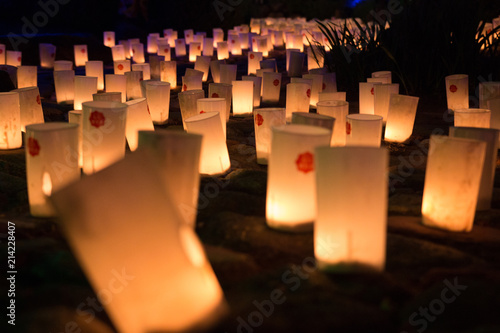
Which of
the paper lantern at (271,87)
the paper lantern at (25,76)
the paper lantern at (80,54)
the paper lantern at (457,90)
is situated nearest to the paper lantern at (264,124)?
the paper lantern at (457,90)

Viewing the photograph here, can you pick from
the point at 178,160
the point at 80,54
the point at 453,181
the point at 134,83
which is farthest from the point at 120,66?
the point at 453,181

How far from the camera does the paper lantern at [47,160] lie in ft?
9.18

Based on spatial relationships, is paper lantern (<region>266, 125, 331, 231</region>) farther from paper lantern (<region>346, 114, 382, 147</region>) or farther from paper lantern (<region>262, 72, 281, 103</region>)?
paper lantern (<region>262, 72, 281, 103</region>)

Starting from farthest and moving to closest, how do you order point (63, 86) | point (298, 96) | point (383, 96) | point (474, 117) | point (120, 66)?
1. point (120, 66)
2. point (63, 86)
3. point (298, 96)
4. point (383, 96)
5. point (474, 117)

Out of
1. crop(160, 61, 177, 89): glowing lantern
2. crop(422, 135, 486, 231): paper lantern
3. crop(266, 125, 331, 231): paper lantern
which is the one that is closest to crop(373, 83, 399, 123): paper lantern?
crop(422, 135, 486, 231): paper lantern

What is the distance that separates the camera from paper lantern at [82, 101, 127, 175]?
10.9 ft

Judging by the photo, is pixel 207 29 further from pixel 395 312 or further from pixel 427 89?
pixel 395 312

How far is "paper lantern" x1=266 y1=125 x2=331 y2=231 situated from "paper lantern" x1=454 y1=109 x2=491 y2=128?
1606 mm

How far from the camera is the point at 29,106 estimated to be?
14.7 feet

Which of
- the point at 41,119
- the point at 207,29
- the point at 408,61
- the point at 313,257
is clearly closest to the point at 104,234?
the point at 313,257

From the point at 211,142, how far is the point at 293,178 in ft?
3.83

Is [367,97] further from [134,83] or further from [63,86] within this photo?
[63,86]

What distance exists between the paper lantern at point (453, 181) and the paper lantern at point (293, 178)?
558 millimetres

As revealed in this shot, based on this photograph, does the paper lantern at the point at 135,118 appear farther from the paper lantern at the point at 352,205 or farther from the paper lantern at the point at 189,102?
the paper lantern at the point at 352,205
